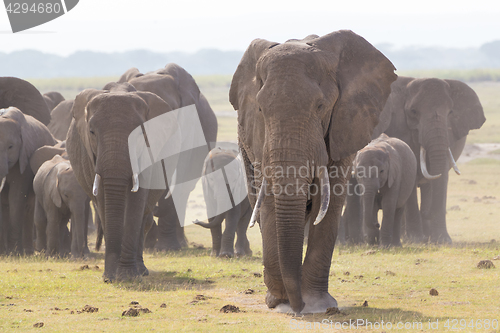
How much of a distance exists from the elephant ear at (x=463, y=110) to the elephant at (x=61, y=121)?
33.1ft

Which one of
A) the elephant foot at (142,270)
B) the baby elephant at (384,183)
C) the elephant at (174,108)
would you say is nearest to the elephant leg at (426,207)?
the baby elephant at (384,183)

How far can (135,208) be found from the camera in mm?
9078

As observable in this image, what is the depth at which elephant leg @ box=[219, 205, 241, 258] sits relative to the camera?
1153cm

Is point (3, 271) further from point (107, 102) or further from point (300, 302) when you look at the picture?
point (300, 302)

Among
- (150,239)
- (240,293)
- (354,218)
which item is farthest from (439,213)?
(240,293)

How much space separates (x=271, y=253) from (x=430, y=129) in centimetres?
840

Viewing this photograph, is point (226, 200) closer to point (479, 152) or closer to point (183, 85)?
point (183, 85)

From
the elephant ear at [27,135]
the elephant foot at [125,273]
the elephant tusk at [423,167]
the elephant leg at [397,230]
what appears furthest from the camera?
the elephant tusk at [423,167]

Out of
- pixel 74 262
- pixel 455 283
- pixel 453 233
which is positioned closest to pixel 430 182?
pixel 453 233

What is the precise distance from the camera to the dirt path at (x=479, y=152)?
33.4 m

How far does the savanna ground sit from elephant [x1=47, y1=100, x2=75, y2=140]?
25.0 feet

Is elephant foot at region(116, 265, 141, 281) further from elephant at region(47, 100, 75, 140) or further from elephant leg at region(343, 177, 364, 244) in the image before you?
elephant at region(47, 100, 75, 140)

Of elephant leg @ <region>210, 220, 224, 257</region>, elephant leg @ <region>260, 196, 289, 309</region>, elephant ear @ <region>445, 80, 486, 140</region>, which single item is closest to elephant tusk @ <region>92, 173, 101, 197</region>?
elephant leg @ <region>260, 196, 289, 309</region>

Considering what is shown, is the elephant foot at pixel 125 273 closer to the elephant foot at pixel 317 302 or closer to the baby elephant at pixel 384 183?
the elephant foot at pixel 317 302
